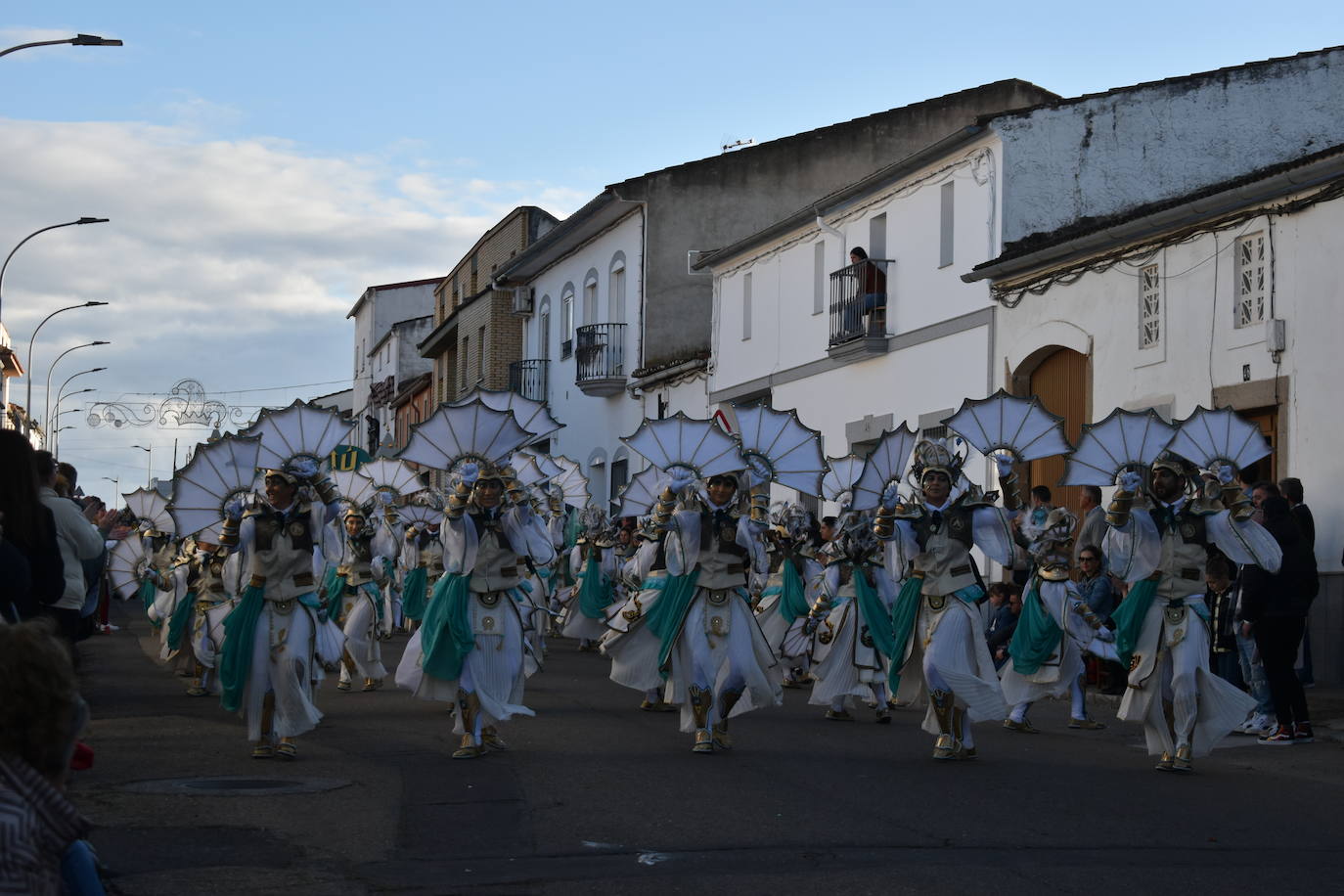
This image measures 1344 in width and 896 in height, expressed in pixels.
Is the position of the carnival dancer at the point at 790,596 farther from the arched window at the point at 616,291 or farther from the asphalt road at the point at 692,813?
the arched window at the point at 616,291

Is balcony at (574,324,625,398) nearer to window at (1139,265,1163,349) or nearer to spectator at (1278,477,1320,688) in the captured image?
window at (1139,265,1163,349)

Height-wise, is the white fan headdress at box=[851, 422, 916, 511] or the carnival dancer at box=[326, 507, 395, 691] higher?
the white fan headdress at box=[851, 422, 916, 511]

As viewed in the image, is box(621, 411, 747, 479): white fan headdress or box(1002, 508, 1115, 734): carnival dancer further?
box(1002, 508, 1115, 734): carnival dancer

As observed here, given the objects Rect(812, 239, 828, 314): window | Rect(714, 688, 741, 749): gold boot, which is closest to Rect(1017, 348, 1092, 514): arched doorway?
Rect(812, 239, 828, 314): window

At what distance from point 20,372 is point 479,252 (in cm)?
4391

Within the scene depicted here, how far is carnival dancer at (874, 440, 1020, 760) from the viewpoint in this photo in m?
11.3

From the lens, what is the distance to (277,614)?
37.1 ft

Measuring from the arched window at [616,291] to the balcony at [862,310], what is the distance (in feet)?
40.0

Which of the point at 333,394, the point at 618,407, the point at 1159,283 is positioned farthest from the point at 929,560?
the point at 333,394

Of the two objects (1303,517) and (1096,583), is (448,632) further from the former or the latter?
(1303,517)

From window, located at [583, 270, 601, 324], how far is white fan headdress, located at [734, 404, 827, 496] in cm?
2740

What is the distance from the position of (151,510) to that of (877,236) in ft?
40.1

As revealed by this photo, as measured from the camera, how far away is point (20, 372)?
9025 cm

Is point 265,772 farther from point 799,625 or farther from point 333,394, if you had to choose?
point 333,394
